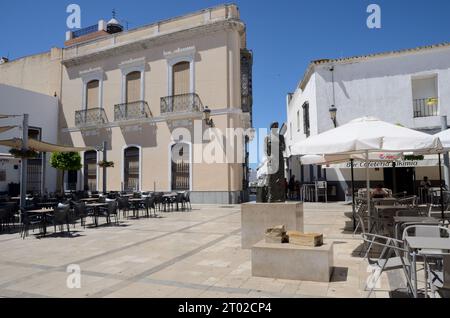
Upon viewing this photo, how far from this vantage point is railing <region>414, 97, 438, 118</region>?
16156mm

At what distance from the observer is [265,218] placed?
6.35 meters

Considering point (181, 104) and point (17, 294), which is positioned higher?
point (181, 104)

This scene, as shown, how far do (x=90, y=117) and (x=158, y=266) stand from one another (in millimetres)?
17482

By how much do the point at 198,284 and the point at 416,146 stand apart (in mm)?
3604

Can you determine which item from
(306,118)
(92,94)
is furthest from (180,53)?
(306,118)

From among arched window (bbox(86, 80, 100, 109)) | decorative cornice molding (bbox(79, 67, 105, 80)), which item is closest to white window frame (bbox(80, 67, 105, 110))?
decorative cornice molding (bbox(79, 67, 105, 80))

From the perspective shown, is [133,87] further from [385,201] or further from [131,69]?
[385,201]

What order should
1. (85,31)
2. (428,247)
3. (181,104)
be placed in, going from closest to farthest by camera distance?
(428,247)
(181,104)
(85,31)

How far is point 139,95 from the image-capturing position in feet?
64.3

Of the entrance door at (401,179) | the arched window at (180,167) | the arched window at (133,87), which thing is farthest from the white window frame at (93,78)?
the entrance door at (401,179)

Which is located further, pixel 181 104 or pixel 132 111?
pixel 132 111

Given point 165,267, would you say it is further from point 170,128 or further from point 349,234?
point 170,128
